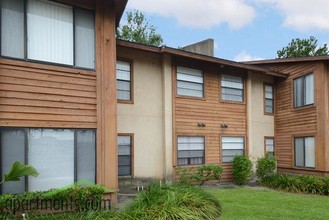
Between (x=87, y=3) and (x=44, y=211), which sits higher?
(x=87, y=3)

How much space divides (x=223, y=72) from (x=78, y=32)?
28.5 feet

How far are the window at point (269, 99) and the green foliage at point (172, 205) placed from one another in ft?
32.8

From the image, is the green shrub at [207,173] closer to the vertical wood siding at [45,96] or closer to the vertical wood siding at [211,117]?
the vertical wood siding at [211,117]

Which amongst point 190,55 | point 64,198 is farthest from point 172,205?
point 190,55

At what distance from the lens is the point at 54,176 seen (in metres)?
8.23

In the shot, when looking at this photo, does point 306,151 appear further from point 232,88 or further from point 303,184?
point 232,88

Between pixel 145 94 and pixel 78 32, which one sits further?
Answer: pixel 145 94

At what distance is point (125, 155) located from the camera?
12789 millimetres

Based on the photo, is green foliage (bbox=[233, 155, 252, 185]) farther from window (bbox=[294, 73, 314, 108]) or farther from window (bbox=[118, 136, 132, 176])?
window (bbox=[118, 136, 132, 176])

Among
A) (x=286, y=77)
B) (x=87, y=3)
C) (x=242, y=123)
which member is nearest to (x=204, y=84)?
(x=242, y=123)

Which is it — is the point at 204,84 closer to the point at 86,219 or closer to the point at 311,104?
the point at 311,104

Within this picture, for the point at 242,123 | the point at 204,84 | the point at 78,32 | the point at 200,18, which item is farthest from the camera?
the point at 200,18

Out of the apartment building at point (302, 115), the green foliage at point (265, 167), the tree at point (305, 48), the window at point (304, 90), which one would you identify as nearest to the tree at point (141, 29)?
the tree at point (305, 48)

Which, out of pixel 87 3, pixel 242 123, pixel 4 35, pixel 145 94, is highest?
pixel 87 3
